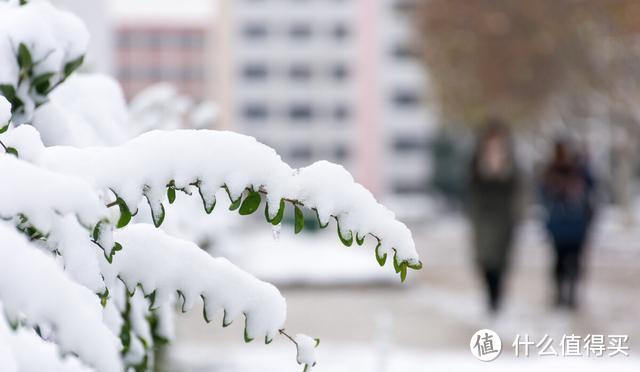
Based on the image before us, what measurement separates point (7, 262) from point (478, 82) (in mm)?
23684

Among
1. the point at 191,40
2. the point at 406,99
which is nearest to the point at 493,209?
the point at 406,99

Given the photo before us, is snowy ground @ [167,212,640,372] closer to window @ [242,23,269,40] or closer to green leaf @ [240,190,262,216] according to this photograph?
green leaf @ [240,190,262,216]

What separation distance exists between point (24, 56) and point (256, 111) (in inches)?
2429

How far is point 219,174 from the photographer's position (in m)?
1.50

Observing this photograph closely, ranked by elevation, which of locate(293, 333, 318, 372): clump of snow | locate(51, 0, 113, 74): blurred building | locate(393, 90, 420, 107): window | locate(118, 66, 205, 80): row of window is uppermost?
locate(118, 66, 205, 80): row of window

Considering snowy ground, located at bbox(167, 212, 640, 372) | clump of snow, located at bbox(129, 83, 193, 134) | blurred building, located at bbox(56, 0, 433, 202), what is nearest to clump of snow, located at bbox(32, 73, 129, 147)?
snowy ground, located at bbox(167, 212, 640, 372)

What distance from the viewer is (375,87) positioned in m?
60.6

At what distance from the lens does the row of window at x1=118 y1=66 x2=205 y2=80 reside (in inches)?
3228

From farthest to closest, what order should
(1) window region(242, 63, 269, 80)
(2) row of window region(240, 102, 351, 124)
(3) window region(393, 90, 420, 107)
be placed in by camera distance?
1. (1) window region(242, 63, 269, 80)
2. (2) row of window region(240, 102, 351, 124)
3. (3) window region(393, 90, 420, 107)

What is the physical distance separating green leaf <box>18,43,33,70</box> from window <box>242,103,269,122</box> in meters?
61.6

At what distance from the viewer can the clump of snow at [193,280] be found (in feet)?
5.26

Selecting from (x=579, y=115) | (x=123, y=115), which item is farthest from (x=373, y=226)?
(x=579, y=115)

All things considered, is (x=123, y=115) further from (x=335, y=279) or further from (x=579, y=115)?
(x=579, y=115)

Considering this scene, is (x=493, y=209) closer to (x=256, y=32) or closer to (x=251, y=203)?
(x=251, y=203)
